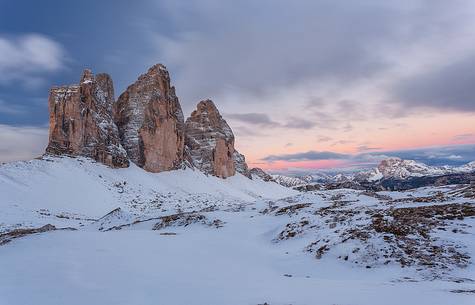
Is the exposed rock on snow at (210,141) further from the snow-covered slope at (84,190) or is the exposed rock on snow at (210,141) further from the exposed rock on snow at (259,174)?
the exposed rock on snow at (259,174)

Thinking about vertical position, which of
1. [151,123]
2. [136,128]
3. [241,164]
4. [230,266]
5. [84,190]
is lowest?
[230,266]

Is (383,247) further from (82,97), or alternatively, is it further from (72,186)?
(82,97)

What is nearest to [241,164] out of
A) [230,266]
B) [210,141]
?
[210,141]

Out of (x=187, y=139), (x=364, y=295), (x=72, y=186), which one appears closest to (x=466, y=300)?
(x=364, y=295)

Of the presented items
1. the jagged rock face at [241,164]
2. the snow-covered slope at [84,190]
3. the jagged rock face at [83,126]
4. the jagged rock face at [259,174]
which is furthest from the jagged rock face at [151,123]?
the jagged rock face at [259,174]

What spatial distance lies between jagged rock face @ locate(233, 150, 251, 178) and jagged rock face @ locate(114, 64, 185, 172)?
39837 mm

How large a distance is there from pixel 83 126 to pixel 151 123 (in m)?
19.4

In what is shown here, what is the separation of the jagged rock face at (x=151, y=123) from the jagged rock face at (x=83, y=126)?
6461 mm

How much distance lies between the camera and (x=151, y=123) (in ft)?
309

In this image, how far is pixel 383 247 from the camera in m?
15.4

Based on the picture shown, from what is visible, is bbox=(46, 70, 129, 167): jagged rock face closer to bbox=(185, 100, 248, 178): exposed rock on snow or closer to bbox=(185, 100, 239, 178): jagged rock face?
bbox=(185, 100, 248, 178): exposed rock on snow

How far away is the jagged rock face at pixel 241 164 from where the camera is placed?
138625 mm

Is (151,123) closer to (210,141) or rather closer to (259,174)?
(210,141)

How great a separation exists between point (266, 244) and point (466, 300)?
13744 millimetres
